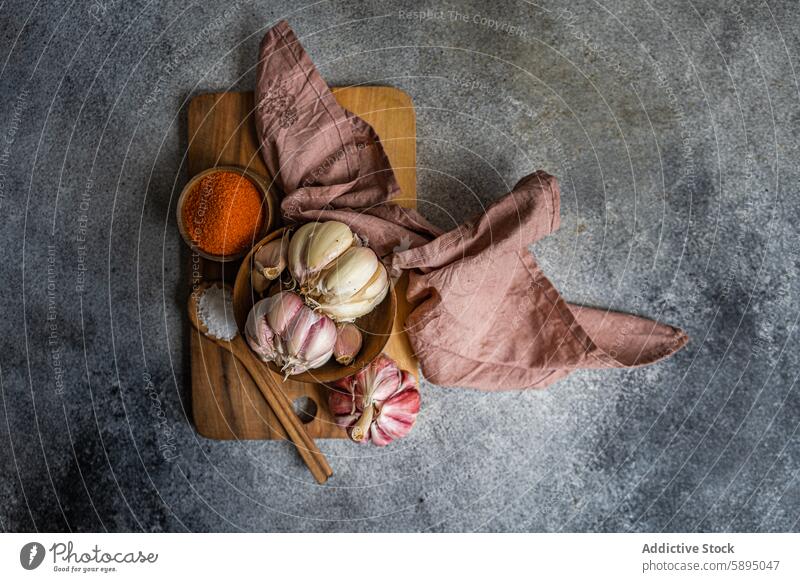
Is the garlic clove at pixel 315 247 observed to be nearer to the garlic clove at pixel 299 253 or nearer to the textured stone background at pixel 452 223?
the garlic clove at pixel 299 253

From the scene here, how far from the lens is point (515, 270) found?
542 mm

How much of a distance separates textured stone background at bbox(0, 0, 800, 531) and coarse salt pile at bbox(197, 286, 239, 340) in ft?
0.19

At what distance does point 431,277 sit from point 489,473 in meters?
0.24

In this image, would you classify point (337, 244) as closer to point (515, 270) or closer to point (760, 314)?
point (515, 270)

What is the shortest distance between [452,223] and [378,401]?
0.66ft

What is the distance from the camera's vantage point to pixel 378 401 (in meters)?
0.53

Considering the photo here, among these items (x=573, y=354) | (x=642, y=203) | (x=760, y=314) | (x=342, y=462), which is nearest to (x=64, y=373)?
(x=342, y=462)

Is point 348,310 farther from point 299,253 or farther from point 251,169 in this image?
point 251,169

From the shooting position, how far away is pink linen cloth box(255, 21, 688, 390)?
514mm
